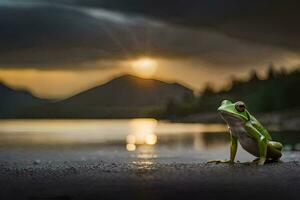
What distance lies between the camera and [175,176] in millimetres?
16547

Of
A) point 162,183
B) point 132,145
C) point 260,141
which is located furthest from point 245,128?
point 132,145

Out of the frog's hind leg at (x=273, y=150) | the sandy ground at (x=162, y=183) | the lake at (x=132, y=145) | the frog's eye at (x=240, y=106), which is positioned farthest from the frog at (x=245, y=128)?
the lake at (x=132, y=145)

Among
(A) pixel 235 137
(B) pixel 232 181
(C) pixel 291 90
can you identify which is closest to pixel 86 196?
(B) pixel 232 181

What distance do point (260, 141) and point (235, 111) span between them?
46.5 inches

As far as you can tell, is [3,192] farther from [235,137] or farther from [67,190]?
[235,137]

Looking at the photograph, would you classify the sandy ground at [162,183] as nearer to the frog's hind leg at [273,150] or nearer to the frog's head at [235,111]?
the frog's hind leg at [273,150]

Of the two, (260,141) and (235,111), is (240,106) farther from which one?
(260,141)

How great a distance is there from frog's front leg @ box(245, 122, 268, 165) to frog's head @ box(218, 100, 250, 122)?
26cm

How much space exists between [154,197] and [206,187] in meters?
2.02

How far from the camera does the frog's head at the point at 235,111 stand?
19125 millimetres

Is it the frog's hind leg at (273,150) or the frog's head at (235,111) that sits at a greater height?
the frog's head at (235,111)

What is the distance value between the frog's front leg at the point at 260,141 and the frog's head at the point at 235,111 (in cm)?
26

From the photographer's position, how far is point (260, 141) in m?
19.1

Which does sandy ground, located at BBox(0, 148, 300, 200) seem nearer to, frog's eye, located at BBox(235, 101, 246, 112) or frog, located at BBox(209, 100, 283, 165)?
frog, located at BBox(209, 100, 283, 165)
